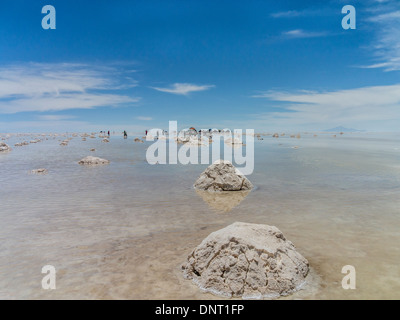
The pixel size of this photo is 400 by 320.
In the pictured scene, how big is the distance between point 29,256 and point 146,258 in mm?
2274

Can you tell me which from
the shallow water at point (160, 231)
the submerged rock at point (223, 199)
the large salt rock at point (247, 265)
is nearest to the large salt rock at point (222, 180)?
the submerged rock at point (223, 199)

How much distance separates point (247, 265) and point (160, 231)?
9.80 ft

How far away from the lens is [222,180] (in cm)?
1195

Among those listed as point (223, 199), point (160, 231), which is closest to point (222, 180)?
point (223, 199)

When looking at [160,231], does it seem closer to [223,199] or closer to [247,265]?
[247,265]

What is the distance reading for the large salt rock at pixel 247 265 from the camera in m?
4.25

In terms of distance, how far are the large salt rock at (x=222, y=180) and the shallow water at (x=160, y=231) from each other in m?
0.68

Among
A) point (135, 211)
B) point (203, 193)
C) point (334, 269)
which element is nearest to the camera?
point (334, 269)

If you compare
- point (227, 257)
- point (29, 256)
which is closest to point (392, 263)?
point (227, 257)

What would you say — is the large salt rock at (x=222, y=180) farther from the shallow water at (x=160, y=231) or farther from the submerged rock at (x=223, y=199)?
the shallow water at (x=160, y=231)

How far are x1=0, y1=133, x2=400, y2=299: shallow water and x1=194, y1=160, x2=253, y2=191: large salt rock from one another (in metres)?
0.68

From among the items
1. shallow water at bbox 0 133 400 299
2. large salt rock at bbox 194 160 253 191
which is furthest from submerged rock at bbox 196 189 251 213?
large salt rock at bbox 194 160 253 191
